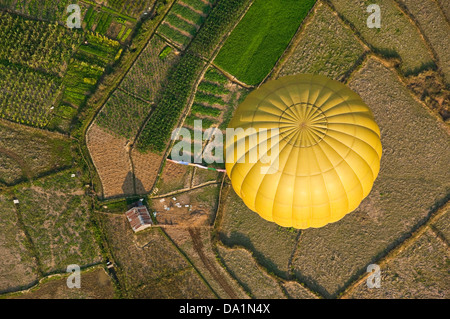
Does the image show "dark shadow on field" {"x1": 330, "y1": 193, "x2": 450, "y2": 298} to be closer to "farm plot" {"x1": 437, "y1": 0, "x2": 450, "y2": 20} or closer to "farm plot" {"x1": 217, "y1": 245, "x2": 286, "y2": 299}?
"farm plot" {"x1": 217, "y1": 245, "x2": 286, "y2": 299}

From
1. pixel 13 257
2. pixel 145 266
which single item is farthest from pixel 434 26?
pixel 13 257

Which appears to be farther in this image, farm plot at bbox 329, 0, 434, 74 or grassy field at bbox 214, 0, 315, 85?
grassy field at bbox 214, 0, 315, 85

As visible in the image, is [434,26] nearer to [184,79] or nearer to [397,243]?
[397,243]

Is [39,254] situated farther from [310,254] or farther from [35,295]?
[310,254]

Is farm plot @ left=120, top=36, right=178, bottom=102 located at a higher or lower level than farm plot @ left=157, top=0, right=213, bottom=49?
lower

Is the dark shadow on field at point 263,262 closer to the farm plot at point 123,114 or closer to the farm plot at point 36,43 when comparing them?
the farm plot at point 123,114

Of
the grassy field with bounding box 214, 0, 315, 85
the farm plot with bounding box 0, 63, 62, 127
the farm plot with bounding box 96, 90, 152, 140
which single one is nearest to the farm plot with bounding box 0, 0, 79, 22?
the farm plot with bounding box 0, 63, 62, 127
